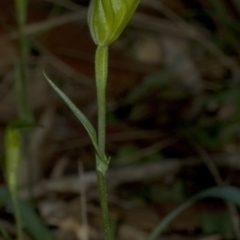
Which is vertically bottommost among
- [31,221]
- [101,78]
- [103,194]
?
[31,221]

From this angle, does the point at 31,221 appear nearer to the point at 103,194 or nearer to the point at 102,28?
the point at 103,194

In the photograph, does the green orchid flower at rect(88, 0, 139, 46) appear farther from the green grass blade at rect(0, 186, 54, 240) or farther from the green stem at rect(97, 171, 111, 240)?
the green grass blade at rect(0, 186, 54, 240)

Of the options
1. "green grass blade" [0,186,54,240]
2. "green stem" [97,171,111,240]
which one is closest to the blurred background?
"green grass blade" [0,186,54,240]

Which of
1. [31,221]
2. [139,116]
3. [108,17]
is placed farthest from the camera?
[139,116]

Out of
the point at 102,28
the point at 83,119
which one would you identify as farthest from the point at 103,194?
the point at 102,28

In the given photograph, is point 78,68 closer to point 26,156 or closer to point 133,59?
point 133,59

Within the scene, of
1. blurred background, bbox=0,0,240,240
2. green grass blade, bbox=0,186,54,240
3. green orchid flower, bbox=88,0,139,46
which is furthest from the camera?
blurred background, bbox=0,0,240,240

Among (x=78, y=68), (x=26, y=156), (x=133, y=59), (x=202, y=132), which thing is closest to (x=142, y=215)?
(x=26, y=156)

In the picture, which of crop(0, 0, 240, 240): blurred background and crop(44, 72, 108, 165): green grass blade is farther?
crop(0, 0, 240, 240): blurred background
